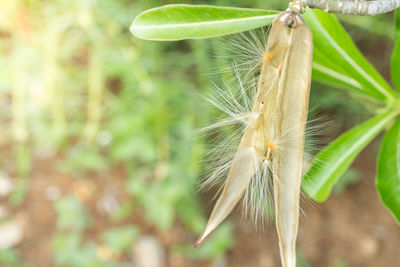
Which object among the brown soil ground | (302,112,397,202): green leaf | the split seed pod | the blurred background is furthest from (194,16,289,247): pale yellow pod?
the brown soil ground

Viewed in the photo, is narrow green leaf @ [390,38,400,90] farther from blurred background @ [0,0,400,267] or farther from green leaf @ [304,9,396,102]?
blurred background @ [0,0,400,267]

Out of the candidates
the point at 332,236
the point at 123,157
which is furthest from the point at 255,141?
the point at 332,236

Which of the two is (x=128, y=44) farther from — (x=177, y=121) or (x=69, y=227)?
(x=69, y=227)

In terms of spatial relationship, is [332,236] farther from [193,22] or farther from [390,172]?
[193,22]

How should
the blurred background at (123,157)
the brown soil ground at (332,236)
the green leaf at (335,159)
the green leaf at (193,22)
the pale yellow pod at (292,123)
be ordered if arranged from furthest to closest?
the brown soil ground at (332,236) → the blurred background at (123,157) → the green leaf at (335,159) → the green leaf at (193,22) → the pale yellow pod at (292,123)

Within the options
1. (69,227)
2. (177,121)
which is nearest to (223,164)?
(177,121)

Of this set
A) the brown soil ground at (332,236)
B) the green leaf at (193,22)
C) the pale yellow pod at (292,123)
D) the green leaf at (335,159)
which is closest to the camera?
the pale yellow pod at (292,123)

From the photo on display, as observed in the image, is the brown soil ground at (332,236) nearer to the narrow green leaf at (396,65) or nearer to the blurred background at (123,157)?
the blurred background at (123,157)

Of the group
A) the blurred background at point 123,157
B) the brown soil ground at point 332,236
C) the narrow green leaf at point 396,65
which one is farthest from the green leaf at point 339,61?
the brown soil ground at point 332,236
